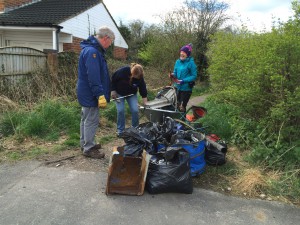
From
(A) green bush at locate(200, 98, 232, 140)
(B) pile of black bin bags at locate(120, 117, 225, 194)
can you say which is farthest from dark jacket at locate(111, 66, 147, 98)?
(A) green bush at locate(200, 98, 232, 140)

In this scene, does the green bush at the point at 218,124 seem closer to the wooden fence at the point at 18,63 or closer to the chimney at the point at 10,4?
the wooden fence at the point at 18,63

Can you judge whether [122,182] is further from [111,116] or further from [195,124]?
[111,116]

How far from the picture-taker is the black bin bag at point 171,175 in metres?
3.64

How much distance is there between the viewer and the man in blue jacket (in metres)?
4.36

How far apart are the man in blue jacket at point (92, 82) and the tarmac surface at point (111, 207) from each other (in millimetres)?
884

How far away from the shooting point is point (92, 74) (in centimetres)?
433

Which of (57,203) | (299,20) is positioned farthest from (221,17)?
(57,203)

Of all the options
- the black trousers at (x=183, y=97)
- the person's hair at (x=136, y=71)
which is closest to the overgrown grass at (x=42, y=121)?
the person's hair at (x=136, y=71)

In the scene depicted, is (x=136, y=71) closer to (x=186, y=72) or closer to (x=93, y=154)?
(x=186, y=72)

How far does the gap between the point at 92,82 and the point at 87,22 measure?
1329 centimetres

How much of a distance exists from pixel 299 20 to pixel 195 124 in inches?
99.9

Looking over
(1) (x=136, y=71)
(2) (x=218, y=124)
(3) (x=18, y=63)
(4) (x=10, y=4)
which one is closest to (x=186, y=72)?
(2) (x=218, y=124)

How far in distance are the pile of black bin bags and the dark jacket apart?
1.12m

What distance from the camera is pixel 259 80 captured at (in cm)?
468
